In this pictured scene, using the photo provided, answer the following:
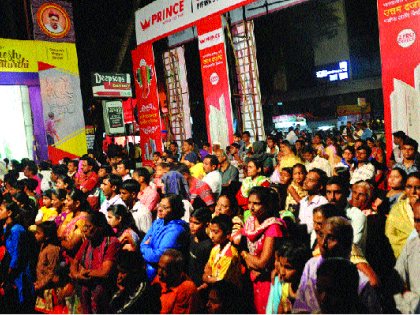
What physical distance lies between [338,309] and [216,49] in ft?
30.5

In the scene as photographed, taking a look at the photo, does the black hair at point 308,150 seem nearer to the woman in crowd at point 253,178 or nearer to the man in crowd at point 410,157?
the man in crowd at point 410,157

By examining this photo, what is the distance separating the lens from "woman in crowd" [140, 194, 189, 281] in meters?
3.49

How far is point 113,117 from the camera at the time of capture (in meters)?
13.1

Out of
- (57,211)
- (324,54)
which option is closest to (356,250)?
(57,211)

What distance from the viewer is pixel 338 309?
1.98 m

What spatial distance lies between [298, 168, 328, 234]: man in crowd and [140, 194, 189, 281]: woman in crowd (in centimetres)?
120

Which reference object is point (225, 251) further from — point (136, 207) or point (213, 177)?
point (213, 177)

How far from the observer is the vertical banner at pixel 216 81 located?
34.0 feet

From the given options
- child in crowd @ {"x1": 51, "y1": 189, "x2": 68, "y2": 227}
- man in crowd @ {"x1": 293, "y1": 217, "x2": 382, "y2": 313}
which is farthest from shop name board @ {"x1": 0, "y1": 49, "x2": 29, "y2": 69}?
man in crowd @ {"x1": 293, "y1": 217, "x2": 382, "y2": 313}

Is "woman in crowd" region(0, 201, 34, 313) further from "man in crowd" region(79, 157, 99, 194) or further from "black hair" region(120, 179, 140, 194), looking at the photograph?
"man in crowd" region(79, 157, 99, 194)

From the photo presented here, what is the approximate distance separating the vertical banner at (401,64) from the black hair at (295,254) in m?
4.93

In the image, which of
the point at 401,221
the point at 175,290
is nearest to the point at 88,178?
the point at 175,290

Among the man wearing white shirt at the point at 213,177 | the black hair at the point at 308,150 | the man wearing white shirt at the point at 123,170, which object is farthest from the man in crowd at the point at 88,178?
the black hair at the point at 308,150

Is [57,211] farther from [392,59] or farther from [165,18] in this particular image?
[165,18]
